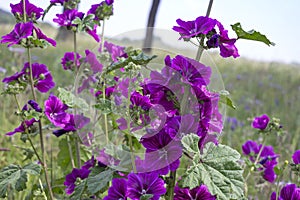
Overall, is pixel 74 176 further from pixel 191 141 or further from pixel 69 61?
pixel 191 141

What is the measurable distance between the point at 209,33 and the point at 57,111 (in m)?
0.49

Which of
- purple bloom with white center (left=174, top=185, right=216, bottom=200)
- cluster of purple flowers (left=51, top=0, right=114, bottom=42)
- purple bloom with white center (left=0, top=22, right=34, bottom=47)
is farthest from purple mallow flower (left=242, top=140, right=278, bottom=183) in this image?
purple bloom with white center (left=0, top=22, right=34, bottom=47)

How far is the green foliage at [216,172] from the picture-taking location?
2.94 feet

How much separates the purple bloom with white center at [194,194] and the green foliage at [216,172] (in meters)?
0.08

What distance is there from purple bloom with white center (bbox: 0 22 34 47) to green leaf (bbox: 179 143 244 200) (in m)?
0.52

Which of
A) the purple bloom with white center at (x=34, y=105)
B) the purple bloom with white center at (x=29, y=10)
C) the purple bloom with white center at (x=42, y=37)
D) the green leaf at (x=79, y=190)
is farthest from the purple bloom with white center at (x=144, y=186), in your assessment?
the purple bloom with white center at (x=29, y=10)

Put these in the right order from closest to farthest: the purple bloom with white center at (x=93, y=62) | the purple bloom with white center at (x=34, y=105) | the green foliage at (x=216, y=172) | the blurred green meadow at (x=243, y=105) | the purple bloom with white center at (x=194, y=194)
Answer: the green foliage at (x=216, y=172), the purple bloom with white center at (x=194, y=194), the purple bloom with white center at (x=34, y=105), the purple bloom with white center at (x=93, y=62), the blurred green meadow at (x=243, y=105)

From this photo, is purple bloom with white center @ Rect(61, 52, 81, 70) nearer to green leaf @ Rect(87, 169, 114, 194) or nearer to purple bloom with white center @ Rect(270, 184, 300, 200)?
green leaf @ Rect(87, 169, 114, 194)

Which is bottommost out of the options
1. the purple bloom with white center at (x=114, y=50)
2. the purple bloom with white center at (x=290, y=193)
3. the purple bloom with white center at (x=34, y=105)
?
the purple bloom with white center at (x=290, y=193)

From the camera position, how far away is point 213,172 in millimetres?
920

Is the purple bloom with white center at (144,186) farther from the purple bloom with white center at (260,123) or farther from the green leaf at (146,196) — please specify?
the purple bloom with white center at (260,123)

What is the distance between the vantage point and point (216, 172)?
920 mm

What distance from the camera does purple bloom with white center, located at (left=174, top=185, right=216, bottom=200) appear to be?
101cm

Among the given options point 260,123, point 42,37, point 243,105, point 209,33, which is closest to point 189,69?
point 209,33
